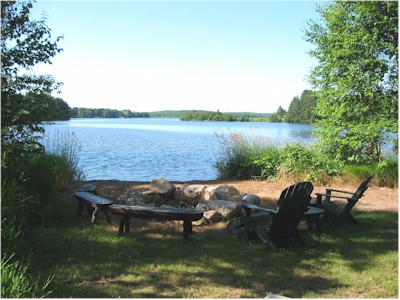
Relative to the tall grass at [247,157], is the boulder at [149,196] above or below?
below

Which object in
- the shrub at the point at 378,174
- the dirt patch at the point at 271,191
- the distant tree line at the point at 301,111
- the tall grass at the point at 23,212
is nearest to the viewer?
the tall grass at the point at 23,212

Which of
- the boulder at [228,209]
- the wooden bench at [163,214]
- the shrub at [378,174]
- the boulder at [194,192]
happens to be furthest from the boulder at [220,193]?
the shrub at [378,174]

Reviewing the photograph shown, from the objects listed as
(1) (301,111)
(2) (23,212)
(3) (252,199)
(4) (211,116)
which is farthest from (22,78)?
(4) (211,116)

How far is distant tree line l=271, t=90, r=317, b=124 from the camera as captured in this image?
13.5 metres

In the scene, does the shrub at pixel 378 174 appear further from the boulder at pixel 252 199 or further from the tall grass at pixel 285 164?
the boulder at pixel 252 199

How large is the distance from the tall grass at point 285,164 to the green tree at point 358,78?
0.61 m

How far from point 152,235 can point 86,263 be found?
132 cm

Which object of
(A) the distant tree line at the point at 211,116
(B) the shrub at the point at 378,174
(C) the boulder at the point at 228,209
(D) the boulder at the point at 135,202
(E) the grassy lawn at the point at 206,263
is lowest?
→ (E) the grassy lawn at the point at 206,263

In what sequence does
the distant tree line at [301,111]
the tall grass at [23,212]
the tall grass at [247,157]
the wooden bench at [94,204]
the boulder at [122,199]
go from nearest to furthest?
the tall grass at [23,212], the wooden bench at [94,204], the boulder at [122,199], the tall grass at [247,157], the distant tree line at [301,111]

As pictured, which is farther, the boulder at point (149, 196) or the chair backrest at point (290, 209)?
the boulder at point (149, 196)

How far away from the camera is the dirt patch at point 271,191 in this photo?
295 inches

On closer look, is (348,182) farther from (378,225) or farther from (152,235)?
(152,235)

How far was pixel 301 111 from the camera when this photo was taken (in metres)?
34.3

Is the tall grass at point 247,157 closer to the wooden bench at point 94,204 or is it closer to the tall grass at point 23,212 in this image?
the tall grass at point 23,212
